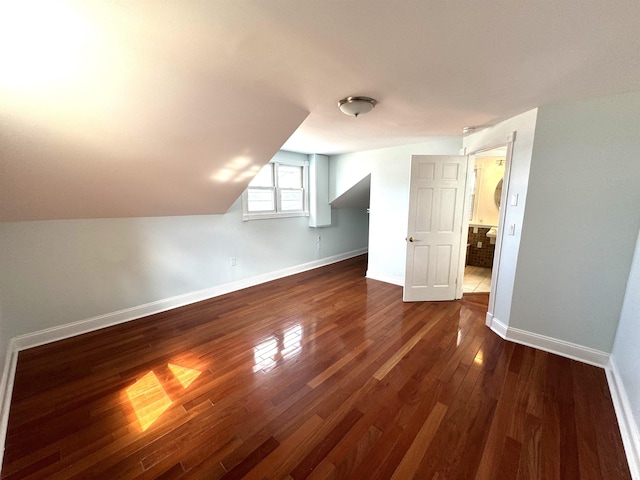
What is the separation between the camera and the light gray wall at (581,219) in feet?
6.36

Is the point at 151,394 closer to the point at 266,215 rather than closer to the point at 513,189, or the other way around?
the point at 266,215

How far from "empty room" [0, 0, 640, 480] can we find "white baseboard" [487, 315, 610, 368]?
1cm

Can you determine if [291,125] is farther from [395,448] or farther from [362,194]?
[362,194]

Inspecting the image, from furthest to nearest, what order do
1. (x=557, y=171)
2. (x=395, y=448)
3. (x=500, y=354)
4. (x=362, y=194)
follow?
1. (x=362, y=194)
2. (x=500, y=354)
3. (x=557, y=171)
4. (x=395, y=448)

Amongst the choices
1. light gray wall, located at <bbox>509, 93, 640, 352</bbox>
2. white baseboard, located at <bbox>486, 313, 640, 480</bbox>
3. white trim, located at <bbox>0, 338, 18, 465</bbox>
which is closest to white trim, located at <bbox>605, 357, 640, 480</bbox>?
white baseboard, located at <bbox>486, 313, 640, 480</bbox>

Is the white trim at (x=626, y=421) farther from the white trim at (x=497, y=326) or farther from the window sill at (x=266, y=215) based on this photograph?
the window sill at (x=266, y=215)

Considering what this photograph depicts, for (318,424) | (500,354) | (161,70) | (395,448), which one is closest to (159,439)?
(318,424)

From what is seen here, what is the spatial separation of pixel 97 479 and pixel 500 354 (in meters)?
2.98

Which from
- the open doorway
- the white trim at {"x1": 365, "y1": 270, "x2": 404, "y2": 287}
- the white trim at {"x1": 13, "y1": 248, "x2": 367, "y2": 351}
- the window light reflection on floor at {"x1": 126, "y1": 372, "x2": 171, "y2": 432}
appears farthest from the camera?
the open doorway

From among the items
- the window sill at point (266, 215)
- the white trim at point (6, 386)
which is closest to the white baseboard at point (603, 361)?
the window sill at point (266, 215)

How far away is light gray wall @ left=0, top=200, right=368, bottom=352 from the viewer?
2.34 meters

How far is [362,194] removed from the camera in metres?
5.21

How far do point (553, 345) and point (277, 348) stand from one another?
2572mm

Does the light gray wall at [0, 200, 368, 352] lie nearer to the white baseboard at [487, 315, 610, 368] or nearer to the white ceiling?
the white ceiling
